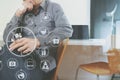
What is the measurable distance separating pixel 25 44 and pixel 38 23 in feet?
0.46

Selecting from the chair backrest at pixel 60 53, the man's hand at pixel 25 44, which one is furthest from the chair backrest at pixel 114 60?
the man's hand at pixel 25 44

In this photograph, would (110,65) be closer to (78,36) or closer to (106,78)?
(106,78)

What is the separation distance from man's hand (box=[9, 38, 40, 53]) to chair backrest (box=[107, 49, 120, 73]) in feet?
1.37

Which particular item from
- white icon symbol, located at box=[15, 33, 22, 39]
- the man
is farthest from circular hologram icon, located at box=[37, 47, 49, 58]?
white icon symbol, located at box=[15, 33, 22, 39]

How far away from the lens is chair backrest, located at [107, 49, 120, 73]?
41.3 inches

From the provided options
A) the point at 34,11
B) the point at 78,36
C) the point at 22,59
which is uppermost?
the point at 34,11

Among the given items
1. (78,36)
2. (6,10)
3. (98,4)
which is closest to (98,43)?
(78,36)

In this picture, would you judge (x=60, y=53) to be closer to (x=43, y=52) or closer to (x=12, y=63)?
(x=43, y=52)

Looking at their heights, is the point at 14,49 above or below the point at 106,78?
above

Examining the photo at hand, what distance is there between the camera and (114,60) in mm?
1051

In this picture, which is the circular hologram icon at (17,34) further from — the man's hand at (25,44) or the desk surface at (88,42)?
the desk surface at (88,42)

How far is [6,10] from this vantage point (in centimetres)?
106

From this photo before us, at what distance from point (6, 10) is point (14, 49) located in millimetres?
231

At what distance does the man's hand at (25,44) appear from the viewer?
1.03m
